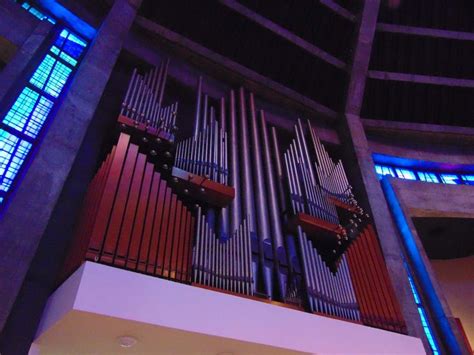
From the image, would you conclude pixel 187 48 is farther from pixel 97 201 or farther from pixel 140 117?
pixel 97 201

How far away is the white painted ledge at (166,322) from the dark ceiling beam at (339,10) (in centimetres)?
829

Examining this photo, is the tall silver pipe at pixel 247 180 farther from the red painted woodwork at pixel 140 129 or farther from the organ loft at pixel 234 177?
the red painted woodwork at pixel 140 129

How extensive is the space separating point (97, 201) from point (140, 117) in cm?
190

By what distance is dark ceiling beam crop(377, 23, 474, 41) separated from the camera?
10805mm

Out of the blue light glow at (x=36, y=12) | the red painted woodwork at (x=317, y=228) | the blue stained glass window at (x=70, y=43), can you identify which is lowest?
the red painted woodwork at (x=317, y=228)

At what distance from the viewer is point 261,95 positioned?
10266mm

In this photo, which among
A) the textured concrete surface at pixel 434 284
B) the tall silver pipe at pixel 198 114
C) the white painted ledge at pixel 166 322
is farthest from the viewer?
the textured concrete surface at pixel 434 284

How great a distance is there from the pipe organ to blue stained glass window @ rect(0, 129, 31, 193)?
3.17 feet

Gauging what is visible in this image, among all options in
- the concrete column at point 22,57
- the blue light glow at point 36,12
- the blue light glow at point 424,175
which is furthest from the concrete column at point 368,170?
the blue light glow at point 36,12

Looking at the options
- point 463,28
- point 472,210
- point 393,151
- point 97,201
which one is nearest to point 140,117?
point 97,201

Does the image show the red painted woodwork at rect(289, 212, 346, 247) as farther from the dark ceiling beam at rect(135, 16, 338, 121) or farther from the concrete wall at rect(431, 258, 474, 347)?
the concrete wall at rect(431, 258, 474, 347)

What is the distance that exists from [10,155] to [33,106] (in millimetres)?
997

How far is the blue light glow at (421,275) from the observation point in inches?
299

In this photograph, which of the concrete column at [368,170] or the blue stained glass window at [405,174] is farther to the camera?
the blue stained glass window at [405,174]
